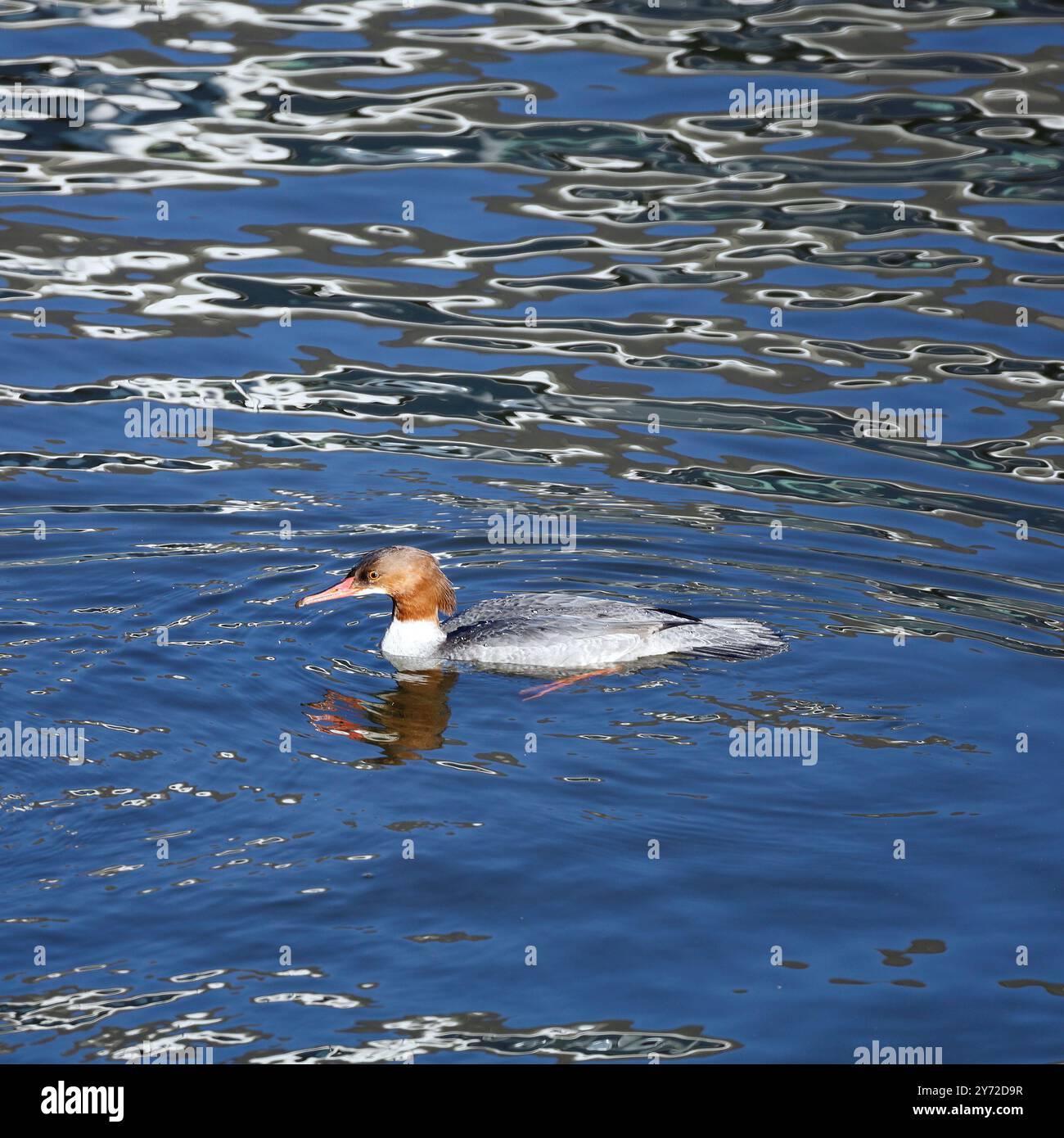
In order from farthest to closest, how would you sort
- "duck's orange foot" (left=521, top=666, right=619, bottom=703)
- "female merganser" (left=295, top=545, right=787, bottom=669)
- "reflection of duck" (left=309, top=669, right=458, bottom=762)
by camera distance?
1. "female merganser" (left=295, top=545, right=787, bottom=669)
2. "duck's orange foot" (left=521, top=666, right=619, bottom=703)
3. "reflection of duck" (left=309, top=669, right=458, bottom=762)

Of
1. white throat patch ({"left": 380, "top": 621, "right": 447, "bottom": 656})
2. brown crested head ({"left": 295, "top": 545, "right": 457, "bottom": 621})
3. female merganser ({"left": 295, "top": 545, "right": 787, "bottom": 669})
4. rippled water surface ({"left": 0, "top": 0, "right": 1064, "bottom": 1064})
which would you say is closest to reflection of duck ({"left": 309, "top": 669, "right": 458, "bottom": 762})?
rippled water surface ({"left": 0, "top": 0, "right": 1064, "bottom": 1064})

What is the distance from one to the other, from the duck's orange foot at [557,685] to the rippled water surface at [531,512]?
118 millimetres

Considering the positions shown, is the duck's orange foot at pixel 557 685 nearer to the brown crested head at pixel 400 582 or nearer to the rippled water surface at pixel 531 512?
the rippled water surface at pixel 531 512

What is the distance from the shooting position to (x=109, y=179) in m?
16.5

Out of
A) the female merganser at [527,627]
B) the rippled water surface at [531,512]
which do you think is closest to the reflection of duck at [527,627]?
the female merganser at [527,627]

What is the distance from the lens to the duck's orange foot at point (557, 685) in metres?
9.12

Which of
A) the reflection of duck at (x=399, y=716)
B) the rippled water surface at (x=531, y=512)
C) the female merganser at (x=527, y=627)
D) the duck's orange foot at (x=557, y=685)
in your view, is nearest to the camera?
the rippled water surface at (x=531, y=512)

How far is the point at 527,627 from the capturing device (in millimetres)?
9477

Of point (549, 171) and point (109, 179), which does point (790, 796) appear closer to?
point (549, 171)

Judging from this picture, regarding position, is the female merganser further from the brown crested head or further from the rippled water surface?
the rippled water surface

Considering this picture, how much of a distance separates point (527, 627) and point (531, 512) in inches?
75.2

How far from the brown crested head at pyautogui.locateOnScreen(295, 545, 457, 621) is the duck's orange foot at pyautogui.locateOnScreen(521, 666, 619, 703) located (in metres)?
0.87

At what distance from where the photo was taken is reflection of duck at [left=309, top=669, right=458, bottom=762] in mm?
8508

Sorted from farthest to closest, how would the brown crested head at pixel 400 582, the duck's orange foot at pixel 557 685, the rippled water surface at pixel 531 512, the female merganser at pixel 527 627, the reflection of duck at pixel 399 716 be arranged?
the brown crested head at pixel 400 582 < the female merganser at pixel 527 627 < the duck's orange foot at pixel 557 685 < the reflection of duck at pixel 399 716 < the rippled water surface at pixel 531 512
